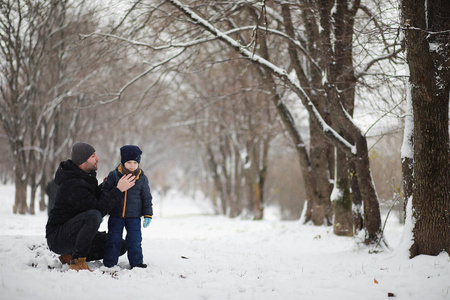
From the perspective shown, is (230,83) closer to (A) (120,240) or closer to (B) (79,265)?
(A) (120,240)

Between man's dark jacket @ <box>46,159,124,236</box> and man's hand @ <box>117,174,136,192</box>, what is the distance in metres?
0.18

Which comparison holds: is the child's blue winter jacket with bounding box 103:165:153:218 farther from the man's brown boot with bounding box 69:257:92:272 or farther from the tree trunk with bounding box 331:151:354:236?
the tree trunk with bounding box 331:151:354:236

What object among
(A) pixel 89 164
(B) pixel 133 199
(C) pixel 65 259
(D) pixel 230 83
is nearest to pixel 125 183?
(B) pixel 133 199

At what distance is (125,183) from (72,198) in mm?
624

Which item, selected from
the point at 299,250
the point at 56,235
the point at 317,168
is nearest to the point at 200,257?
the point at 56,235

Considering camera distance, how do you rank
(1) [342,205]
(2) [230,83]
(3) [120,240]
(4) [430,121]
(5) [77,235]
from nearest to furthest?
1. (5) [77,235]
2. (3) [120,240]
3. (4) [430,121]
4. (1) [342,205]
5. (2) [230,83]

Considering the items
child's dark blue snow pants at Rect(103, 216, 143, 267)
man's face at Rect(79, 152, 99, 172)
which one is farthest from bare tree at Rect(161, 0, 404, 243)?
child's dark blue snow pants at Rect(103, 216, 143, 267)

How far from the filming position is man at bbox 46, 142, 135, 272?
4262 mm

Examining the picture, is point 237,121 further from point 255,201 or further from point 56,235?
point 56,235

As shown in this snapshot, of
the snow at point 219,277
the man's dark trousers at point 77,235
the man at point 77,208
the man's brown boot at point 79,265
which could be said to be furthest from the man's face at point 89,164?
the snow at point 219,277

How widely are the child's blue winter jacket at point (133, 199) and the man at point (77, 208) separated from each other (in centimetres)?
17

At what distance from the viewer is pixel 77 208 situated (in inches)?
172

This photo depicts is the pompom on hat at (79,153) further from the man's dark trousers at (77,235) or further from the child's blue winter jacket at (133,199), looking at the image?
the man's dark trousers at (77,235)

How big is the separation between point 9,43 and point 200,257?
1167 centimetres
